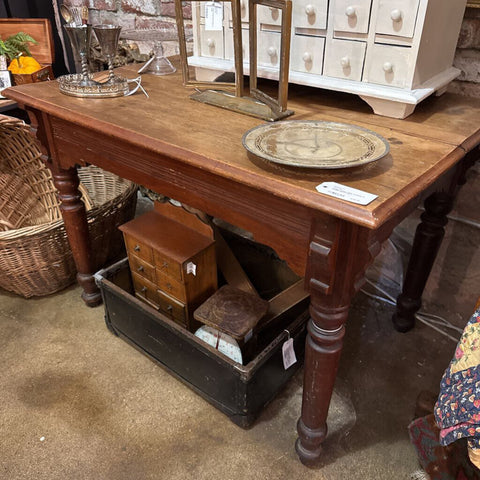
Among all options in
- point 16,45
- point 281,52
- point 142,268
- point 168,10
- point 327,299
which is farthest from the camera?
point 16,45

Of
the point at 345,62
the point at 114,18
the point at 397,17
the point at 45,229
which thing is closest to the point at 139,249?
the point at 45,229

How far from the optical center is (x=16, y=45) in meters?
2.11

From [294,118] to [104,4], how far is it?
54.6 inches

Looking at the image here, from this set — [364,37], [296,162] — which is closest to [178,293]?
[296,162]

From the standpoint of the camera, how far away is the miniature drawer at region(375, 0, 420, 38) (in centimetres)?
94

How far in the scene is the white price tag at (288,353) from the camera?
120cm

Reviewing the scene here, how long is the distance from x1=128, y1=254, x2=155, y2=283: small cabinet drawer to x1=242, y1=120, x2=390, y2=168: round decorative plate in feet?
2.13

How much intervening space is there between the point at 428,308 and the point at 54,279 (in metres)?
1.38

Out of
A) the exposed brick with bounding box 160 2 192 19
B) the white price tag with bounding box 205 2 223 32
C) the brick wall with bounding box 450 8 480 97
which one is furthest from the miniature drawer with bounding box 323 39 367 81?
the exposed brick with bounding box 160 2 192 19

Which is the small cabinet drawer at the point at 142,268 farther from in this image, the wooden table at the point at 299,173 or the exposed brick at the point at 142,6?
the exposed brick at the point at 142,6

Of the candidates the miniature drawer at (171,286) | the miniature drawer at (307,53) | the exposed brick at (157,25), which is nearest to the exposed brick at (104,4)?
the exposed brick at (157,25)

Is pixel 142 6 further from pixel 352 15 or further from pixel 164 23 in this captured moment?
pixel 352 15

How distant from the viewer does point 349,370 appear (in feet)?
4.70

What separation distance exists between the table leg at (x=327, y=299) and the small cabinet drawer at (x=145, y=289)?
0.62m
